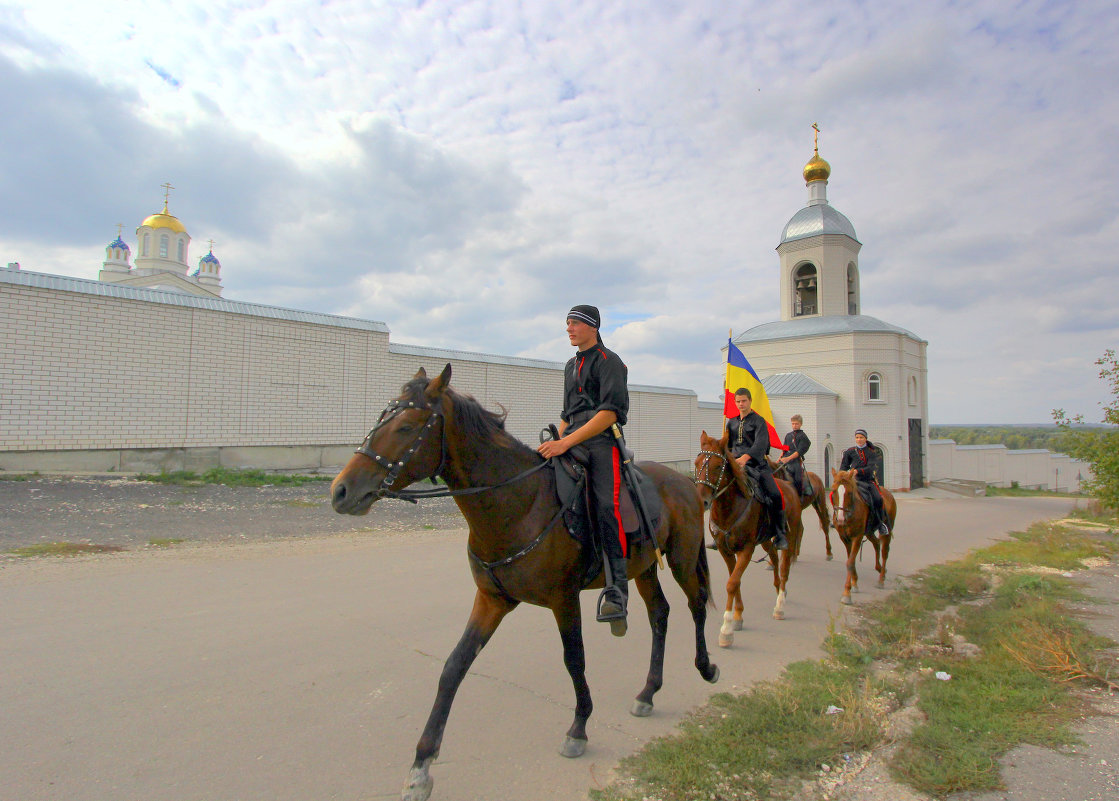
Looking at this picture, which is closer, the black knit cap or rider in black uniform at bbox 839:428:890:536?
the black knit cap

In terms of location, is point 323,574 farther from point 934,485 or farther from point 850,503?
point 934,485

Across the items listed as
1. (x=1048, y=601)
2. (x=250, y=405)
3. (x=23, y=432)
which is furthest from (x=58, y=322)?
(x=1048, y=601)

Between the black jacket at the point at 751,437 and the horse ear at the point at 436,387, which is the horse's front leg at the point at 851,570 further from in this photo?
the horse ear at the point at 436,387

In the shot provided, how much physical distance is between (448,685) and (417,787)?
0.46m

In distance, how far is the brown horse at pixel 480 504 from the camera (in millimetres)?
2814

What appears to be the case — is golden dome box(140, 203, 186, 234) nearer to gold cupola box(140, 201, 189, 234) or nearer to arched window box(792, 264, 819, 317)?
gold cupola box(140, 201, 189, 234)

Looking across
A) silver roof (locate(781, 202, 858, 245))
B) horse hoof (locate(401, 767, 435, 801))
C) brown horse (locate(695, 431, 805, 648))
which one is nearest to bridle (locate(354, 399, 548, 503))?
horse hoof (locate(401, 767, 435, 801))

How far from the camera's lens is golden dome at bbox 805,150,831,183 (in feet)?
104

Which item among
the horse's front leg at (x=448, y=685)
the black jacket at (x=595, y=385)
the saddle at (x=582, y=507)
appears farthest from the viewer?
the black jacket at (x=595, y=385)

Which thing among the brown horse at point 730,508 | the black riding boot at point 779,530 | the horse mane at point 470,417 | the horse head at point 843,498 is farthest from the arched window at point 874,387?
the horse mane at point 470,417

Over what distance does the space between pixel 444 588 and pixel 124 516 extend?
262 inches

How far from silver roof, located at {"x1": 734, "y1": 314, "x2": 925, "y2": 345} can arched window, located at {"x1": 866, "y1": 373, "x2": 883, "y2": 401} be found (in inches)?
91.3

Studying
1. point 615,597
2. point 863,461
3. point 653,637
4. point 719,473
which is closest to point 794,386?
point 863,461

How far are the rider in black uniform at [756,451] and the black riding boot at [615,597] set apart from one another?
135 inches
